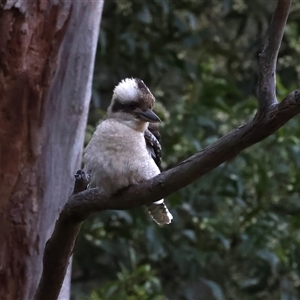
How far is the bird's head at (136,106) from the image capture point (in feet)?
4.87

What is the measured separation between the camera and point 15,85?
1.83 m

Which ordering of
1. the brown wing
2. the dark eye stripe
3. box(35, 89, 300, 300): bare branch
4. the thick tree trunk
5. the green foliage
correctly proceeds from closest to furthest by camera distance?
box(35, 89, 300, 300): bare branch
the dark eye stripe
the brown wing
the thick tree trunk
the green foliage

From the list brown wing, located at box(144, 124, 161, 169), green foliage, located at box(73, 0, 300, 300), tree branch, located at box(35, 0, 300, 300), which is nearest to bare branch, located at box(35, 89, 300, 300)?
tree branch, located at box(35, 0, 300, 300)

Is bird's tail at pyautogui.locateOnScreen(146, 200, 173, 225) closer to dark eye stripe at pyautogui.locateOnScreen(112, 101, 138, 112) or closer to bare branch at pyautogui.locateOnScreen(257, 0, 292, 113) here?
dark eye stripe at pyautogui.locateOnScreen(112, 101, 138, 112)

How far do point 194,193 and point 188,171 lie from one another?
1.42 m

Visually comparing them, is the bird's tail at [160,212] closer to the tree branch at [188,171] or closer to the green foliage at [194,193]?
the tree branch at [188,171]

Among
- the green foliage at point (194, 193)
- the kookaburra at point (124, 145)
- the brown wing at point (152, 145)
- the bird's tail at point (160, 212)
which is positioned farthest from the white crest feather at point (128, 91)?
the green foliage at point (194, 193)

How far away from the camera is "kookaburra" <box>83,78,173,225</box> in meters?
1.40

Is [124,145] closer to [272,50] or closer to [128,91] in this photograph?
[128,91]

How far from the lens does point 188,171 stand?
1.20 metres

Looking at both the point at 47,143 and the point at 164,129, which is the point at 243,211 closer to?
the point at 164,129

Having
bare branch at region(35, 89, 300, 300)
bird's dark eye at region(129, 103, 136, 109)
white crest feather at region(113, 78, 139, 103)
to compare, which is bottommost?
bare branch at region(35, 89, 300, 300)

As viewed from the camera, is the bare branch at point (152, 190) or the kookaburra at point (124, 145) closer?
the bare branch at point (152, 190)

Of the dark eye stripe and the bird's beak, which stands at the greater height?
the dark eye stripe
